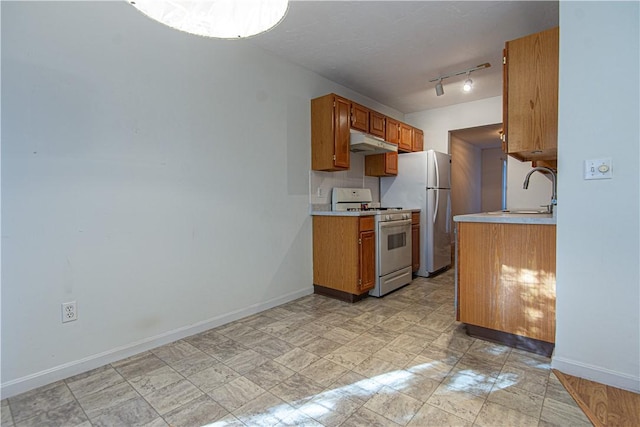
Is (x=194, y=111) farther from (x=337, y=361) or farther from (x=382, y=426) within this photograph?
(x=382, y=426)

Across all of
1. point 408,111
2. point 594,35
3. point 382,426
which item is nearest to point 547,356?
point 382,426

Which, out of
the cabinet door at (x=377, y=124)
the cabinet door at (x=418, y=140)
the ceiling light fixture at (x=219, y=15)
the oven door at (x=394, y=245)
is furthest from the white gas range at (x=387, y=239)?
the ceiling light fixture at (x=219, y=15)

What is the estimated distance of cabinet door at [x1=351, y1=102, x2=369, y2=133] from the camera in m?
3.57

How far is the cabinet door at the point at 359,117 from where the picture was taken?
357cm

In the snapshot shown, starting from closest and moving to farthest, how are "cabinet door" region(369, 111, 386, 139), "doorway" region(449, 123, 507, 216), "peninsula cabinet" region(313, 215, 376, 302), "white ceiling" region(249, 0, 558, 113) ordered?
"white ceiling" region(249, 0, 558, 113) → "peninsula cabinet" region(313, 215, 376, 302) → "cabinet door" region(369, 111, 386, 139) → "doorway" region(449, 123, 507, 216)

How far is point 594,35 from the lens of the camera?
1661 millimetres

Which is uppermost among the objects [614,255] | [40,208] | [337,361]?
[40,208]

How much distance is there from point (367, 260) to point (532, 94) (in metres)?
1.97

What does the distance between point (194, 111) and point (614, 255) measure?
2.86 meters

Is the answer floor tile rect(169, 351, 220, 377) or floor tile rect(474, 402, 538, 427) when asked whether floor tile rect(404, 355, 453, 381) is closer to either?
floor tile rect(474, 402, 538, 427)

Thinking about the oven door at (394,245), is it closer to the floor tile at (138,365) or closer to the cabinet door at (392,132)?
the cabinet door at (392,132)

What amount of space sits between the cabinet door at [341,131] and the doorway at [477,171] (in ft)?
7.37

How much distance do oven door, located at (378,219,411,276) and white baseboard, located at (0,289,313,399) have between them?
55.0 inches

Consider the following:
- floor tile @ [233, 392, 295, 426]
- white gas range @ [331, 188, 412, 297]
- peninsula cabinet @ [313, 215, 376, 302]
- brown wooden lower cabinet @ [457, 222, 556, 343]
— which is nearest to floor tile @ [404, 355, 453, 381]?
brown wooden lower cabinet @ [457, 222, 556, 343]
